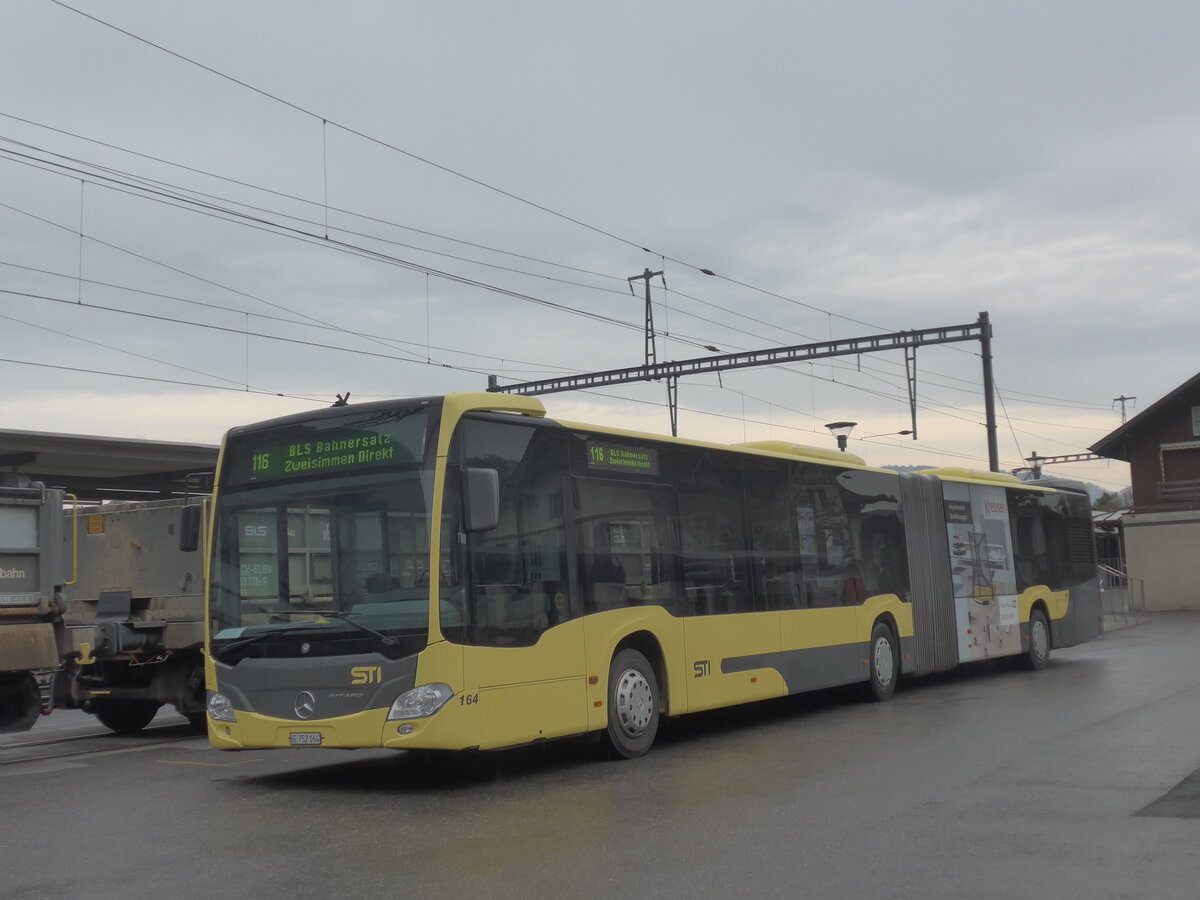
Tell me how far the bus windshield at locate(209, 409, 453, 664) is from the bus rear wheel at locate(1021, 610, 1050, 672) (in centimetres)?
1335

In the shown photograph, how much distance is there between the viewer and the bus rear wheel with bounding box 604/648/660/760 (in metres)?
10.9

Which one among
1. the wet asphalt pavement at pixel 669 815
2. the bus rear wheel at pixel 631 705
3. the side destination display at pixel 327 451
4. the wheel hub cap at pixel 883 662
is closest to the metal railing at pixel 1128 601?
the wheel hub cap at pixel 883 662

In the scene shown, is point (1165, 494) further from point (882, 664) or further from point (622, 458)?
point (622, 458)

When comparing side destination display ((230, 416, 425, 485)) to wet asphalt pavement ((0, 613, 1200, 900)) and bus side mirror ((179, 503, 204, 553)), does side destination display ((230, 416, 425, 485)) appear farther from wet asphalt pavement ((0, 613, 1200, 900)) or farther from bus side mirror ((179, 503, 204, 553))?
wet asphalt pavement ((0, 613, 1200, 900))

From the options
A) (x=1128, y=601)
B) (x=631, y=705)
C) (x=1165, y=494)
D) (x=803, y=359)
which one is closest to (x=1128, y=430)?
Result: (x=1165, y=494)

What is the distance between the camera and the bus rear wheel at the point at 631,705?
10922mm

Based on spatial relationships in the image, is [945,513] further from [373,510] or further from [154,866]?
[154,866]

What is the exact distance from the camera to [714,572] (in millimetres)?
12555

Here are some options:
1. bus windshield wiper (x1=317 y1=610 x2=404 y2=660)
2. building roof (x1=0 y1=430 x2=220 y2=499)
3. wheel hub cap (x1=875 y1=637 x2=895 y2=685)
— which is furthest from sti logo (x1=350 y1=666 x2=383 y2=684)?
wheel hub cap (x1=875 y1=637 x2=895 y2=685)

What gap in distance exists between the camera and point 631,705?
1114 centimetres

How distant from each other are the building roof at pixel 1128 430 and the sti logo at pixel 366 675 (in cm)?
4308

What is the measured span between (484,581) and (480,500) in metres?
0.66

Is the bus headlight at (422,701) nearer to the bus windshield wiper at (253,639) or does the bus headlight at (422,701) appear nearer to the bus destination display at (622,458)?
the bus windshield wiper at (253,639)

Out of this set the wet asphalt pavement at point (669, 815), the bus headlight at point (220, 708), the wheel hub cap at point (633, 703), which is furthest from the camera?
the wheel hub cap at point (633, 703)
